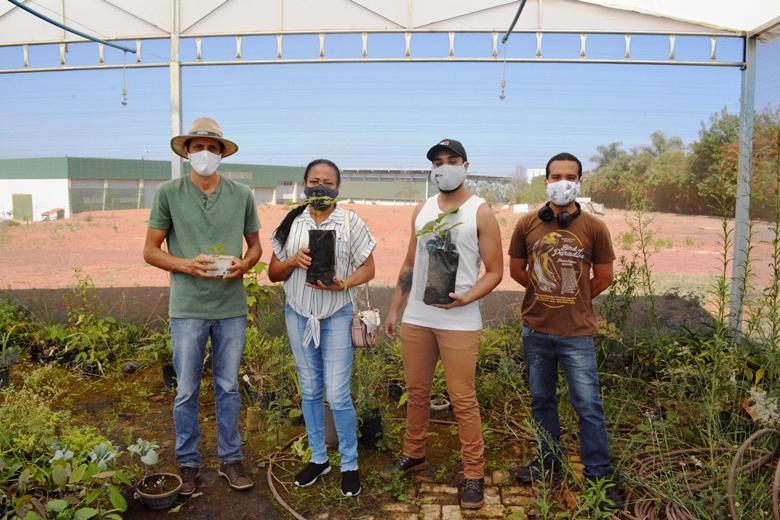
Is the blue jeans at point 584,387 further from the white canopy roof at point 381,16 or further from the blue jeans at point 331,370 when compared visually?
the white canopy roof at point 381,16

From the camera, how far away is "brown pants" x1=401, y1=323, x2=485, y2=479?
327cm

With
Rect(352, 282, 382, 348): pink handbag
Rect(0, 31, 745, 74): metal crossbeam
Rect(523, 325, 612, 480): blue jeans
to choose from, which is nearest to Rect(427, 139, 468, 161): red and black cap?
Rect(352, 282, 382, 348): pink handbag

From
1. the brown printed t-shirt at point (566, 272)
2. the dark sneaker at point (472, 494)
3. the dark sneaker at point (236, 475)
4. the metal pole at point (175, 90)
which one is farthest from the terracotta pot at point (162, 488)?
the metal pole at point (175, 90)

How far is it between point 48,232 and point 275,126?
3.01 metres

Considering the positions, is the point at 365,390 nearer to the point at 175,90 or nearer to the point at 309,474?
the point at 309,474

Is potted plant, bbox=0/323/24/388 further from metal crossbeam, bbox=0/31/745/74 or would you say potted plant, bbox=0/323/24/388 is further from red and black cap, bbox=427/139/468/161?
red and black cap, bbox=427/139/468/161

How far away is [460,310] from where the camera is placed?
330cm

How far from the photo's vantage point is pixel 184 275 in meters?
3.41

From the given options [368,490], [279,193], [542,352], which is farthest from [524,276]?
[279,193]

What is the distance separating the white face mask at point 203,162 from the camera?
3.43 metres

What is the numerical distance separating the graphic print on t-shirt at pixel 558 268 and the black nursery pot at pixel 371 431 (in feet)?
4.95

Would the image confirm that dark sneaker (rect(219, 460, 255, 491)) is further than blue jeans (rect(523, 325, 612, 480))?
Yes

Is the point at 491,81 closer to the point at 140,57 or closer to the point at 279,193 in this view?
the point at 279,193

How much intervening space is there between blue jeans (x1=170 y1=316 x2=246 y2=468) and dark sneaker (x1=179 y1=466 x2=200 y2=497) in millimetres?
29
